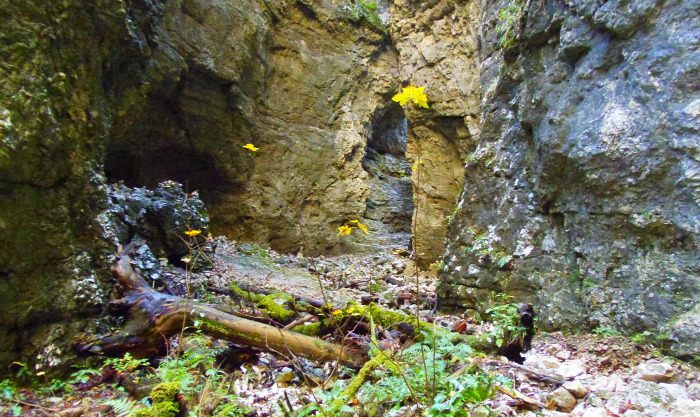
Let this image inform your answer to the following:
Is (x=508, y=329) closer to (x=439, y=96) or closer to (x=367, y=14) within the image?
(x=439, y=96)

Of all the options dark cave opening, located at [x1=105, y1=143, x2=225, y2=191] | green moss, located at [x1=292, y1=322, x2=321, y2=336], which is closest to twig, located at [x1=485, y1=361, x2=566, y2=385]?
green moss, located at [x1=292, y1=322, x2=321, y2=336]

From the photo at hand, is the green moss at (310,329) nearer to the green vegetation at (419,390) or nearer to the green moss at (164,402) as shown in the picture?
the green vegetation at (419,390)

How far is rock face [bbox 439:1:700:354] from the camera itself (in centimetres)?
268

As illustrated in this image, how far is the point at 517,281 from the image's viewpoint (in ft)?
13.1

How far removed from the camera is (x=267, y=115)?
418 inches

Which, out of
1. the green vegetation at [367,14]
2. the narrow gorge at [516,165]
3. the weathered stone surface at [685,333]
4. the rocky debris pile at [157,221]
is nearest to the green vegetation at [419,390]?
the narrow gorge at [516,165]

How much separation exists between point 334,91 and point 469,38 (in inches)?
167

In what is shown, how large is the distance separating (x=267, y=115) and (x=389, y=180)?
5.26m

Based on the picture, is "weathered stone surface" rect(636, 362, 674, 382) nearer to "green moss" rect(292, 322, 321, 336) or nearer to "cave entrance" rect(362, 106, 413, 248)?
"green moss" rect(292, 322, 321, 336)

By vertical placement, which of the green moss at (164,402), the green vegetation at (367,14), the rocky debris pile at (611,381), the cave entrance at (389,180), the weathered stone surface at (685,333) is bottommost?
the green moss at (164,402)

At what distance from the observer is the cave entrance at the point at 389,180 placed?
12.9m

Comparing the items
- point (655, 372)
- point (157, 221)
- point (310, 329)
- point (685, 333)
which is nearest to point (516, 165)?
point (685, 333)

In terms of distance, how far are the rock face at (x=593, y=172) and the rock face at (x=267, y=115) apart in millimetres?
6171

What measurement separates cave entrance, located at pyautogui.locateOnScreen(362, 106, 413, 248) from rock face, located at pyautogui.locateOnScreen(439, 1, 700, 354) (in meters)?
7.45
